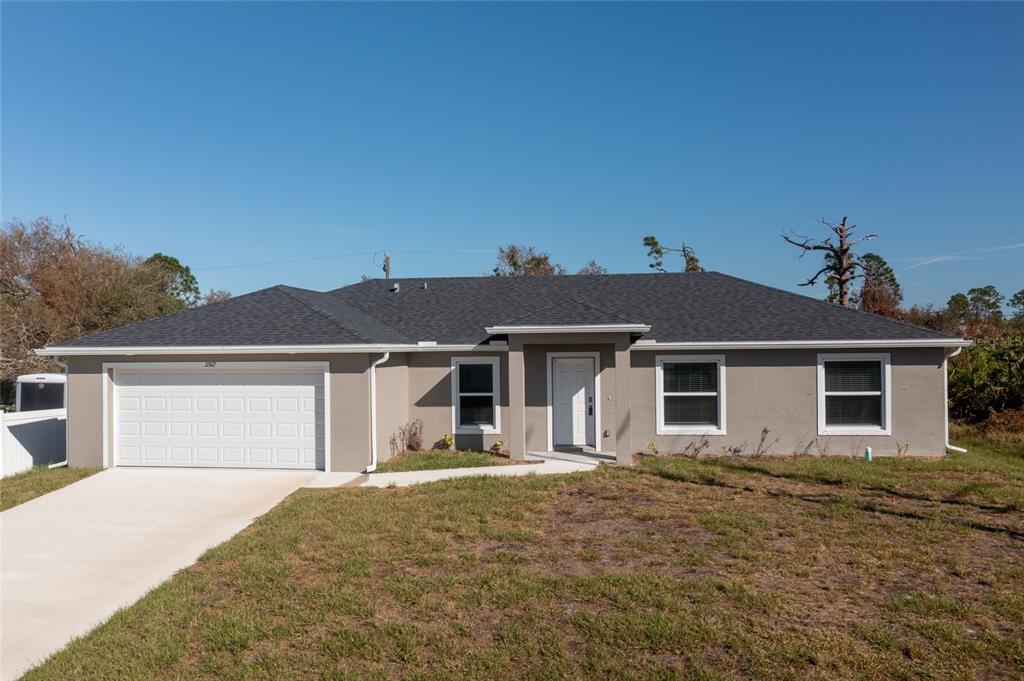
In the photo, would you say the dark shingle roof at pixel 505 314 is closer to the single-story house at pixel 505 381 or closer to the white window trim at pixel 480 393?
the single-story house at pixel 505 381

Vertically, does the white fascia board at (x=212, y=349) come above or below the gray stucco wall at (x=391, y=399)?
above

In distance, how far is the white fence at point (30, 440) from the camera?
12906 millimetres

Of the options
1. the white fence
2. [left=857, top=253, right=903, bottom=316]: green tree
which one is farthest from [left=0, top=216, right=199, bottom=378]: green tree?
[left=857, top=253, right=903, bottom=316]: green tree

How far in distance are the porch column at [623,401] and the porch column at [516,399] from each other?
202 cm

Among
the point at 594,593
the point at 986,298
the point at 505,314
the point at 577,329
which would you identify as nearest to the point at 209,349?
the point at 505,314

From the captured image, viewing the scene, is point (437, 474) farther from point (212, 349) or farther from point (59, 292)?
point (59, 292)

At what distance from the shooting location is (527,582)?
6387 millimetres

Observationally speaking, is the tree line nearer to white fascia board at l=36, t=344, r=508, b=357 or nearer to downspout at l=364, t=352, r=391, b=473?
white fascia board at l=36, t=344, r=508, b=357

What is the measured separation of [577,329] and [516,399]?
2015 mm

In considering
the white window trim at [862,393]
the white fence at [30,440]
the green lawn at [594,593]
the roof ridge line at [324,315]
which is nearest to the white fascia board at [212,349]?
the roof ridge line at [324,315]

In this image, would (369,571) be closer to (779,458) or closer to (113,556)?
(113,556)

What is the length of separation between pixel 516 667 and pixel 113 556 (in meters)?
5.87

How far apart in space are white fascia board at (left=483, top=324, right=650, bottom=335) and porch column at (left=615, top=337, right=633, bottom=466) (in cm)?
37

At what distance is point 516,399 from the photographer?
13.3 metres
